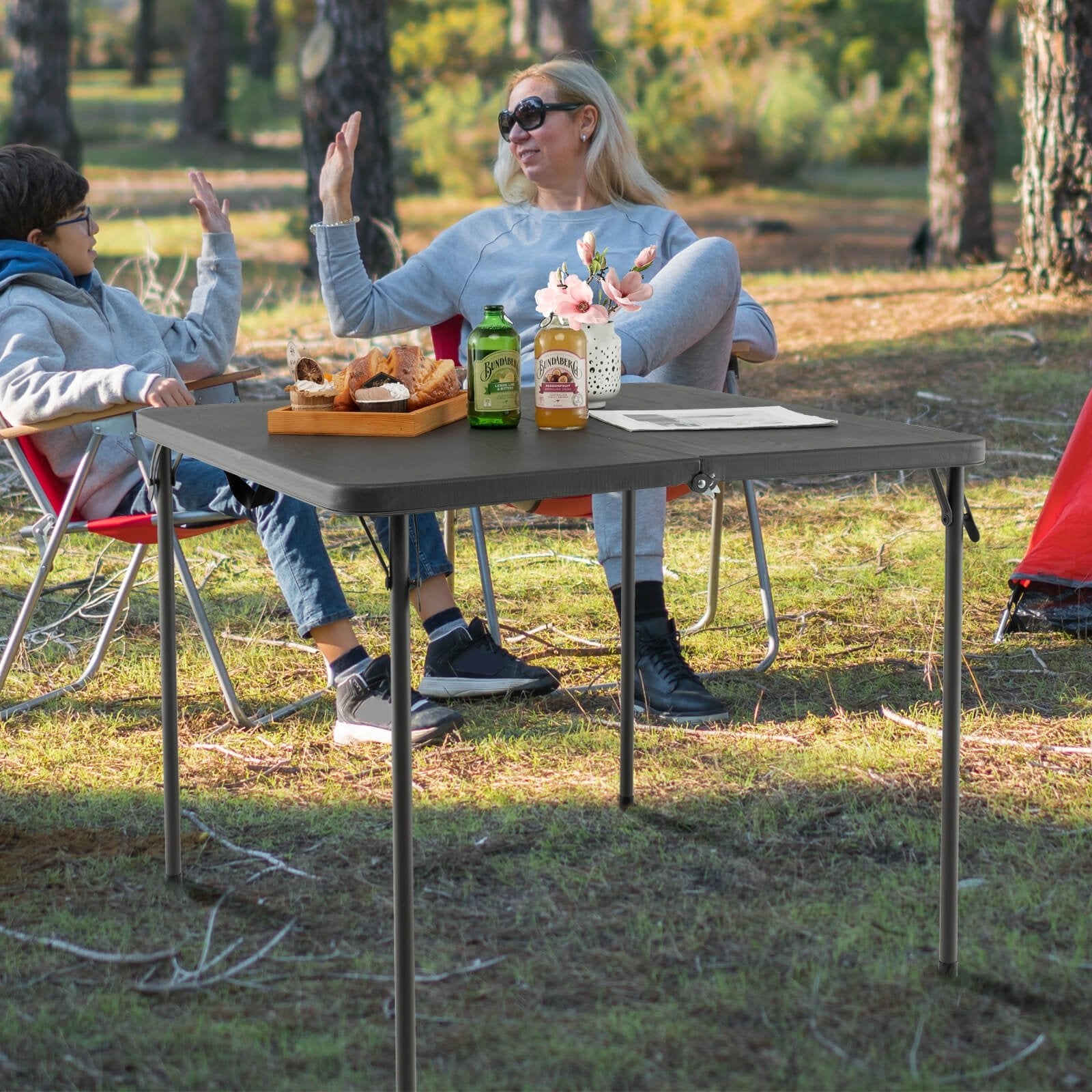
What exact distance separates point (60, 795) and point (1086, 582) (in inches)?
98.5

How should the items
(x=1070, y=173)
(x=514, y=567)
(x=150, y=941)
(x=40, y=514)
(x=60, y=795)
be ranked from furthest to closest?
(x=1070, y=173), (x=40, y=514), (x=514, y=567), (x=60, y=795), (x=150, y=941)

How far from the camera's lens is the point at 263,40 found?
105ft

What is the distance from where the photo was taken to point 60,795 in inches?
116

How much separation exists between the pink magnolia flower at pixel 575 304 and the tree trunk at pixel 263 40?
3058 cm

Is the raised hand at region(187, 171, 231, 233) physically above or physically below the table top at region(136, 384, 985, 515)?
above

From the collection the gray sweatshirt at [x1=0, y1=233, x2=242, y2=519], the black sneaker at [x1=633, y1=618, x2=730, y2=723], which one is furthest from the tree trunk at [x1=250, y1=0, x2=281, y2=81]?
the black sneaker at [x1=633, y1=618, x2=730, y2=723]

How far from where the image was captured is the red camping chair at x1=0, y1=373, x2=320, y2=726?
3006 millimetres

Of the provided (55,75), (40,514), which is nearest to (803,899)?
(40,514)

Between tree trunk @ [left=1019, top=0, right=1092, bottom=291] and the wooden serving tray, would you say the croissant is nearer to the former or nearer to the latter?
the wooden serving tray

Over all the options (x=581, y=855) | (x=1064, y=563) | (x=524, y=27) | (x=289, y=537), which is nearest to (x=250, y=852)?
(x=581, y=855)

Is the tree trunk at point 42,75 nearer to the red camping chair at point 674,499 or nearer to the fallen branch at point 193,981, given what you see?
the red camping chair at point 674,499

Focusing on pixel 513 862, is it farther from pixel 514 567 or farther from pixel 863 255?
pixel 863 255

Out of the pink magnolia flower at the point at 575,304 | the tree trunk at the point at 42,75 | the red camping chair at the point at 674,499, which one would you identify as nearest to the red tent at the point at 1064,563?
the red camping chair at the point at 674,499

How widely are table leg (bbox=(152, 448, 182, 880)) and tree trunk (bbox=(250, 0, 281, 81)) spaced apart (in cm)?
3053
